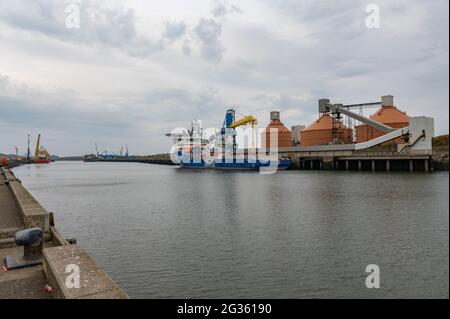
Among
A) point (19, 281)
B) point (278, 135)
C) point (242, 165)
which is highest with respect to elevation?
point (278, 135)

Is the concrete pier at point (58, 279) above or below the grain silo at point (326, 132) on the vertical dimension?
below

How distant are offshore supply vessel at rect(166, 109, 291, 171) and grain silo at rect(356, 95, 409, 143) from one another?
20876mm

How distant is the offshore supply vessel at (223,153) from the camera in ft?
296

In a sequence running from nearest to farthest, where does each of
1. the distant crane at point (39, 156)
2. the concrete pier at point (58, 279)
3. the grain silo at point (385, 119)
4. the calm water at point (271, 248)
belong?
the concrete pier at point (58, 279), the calm water at point (271, 248), the grain silo at point (385, 119), the distant crane at point (39, 156)

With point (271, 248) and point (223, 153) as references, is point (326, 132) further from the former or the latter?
point (271, 248)

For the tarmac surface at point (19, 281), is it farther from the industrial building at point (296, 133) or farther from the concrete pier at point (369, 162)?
the industrial building at point (296, 133)

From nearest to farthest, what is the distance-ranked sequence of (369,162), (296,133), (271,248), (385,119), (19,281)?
1. (19,281)
2. (271,248)
3. (369,162)
4. (385,119)
5. (296,133)

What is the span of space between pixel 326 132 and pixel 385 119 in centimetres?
1450

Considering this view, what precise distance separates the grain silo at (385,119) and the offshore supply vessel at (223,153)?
822 inches

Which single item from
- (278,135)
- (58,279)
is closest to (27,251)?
(58,279)

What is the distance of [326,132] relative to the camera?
90.2 m

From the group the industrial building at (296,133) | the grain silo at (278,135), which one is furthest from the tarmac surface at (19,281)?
the industrial building at (296,133)

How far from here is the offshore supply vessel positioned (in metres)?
90.3
